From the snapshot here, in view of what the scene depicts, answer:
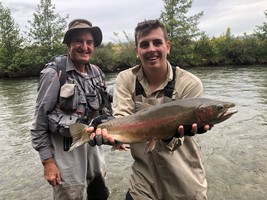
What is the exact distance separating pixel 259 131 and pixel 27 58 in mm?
35676

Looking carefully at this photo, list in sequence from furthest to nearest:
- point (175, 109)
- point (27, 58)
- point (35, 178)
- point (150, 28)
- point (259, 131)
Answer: point (27, 58), point (259, 131), point (35, 178), point (150, 28), point (175, 109)

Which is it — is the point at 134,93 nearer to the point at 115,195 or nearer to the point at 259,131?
the point at 115,195

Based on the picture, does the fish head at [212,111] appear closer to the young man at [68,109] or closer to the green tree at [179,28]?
the young man at [68,109]

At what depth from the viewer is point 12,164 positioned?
7.03 metres

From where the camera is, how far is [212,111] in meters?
2.86

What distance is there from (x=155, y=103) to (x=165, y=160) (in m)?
0.60

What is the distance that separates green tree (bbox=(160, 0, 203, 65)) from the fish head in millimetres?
37906

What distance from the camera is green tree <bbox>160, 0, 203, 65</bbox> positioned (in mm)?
40781

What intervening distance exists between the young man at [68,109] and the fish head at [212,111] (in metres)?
1.52

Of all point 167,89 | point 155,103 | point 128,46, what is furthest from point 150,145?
point 128,46

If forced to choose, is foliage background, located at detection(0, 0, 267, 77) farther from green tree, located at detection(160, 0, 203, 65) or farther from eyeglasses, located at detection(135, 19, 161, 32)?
eyeglasses, located at detection(135, 19, 161, 32)

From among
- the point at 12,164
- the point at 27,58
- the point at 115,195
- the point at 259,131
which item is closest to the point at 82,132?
the point at 115,195

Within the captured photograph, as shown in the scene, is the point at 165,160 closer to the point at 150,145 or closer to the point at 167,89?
the point at 150,145

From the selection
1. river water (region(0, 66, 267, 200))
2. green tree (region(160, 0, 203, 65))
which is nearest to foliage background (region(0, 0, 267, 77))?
green tree (region(160, 0, 203, 65))
